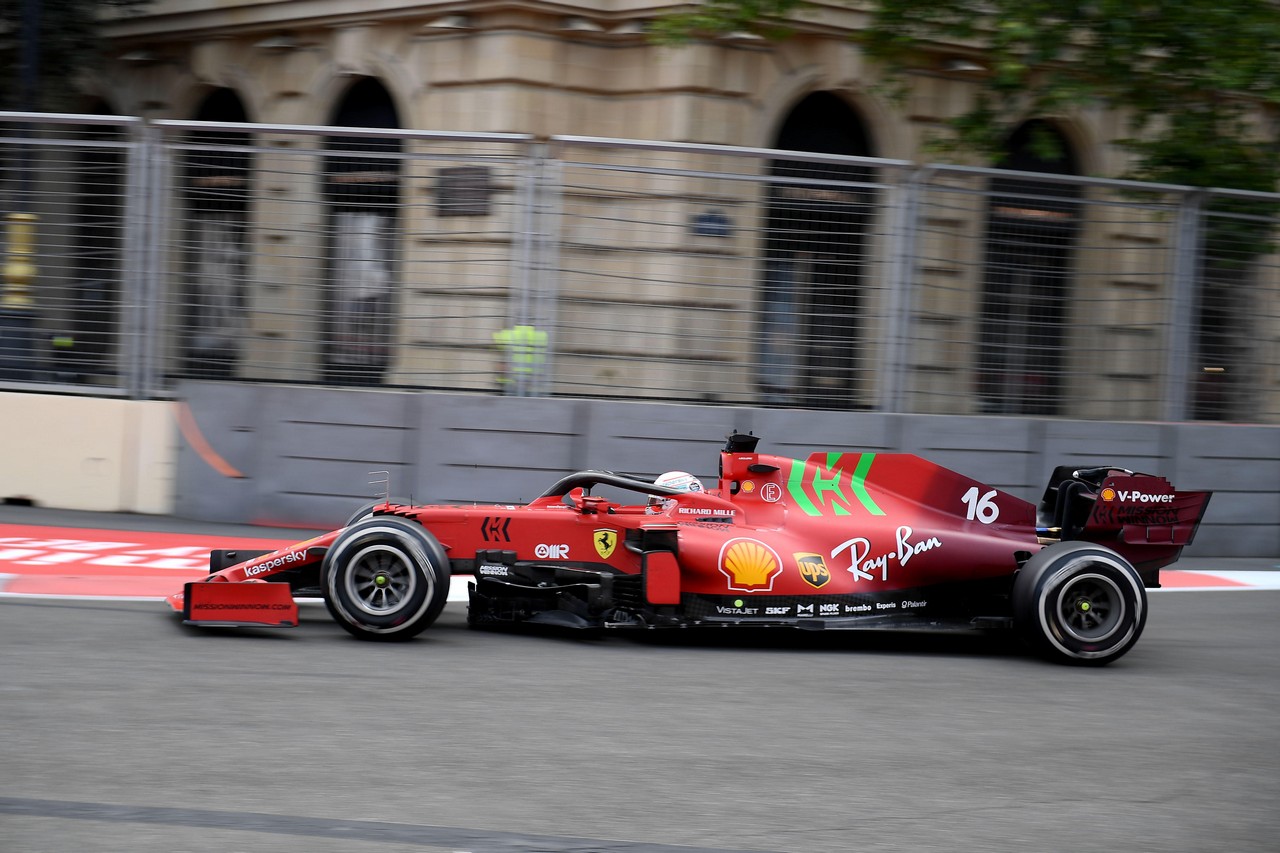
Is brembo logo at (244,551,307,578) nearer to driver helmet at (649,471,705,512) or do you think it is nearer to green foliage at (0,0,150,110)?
driver helmet at (649,471,705,512)

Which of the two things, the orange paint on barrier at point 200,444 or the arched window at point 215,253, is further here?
the orange paint on barrier at point 200,444

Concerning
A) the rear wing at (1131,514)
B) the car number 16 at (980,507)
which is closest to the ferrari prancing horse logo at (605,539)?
the car number 16 at (980,507)

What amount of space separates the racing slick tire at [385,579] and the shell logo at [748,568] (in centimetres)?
129

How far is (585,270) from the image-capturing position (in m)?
9.46

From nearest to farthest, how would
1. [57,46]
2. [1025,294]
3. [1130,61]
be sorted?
[1025,294] → [1130,61] → [57,46]

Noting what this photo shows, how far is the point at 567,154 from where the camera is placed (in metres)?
9.57

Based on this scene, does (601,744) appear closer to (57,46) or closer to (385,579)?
(385,579)

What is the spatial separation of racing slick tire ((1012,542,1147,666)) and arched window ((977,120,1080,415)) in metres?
3.79

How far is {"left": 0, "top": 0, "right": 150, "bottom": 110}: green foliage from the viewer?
16.3 m

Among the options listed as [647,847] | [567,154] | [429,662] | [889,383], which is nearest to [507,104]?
[567,154]

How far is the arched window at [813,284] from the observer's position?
9.59 metres

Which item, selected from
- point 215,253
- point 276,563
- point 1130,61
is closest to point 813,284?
point 1130,61

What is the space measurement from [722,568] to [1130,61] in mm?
7183

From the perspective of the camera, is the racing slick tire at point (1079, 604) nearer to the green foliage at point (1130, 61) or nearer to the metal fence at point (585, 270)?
the metal fence at point (585, 270)
